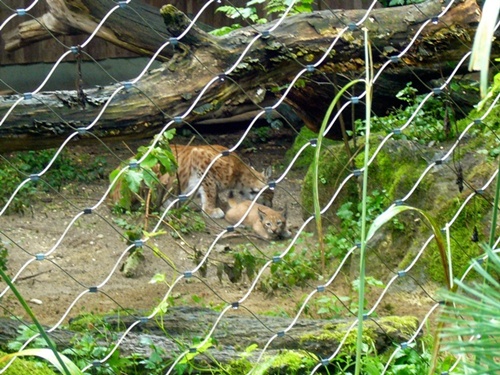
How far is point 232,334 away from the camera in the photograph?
2621 millimetres

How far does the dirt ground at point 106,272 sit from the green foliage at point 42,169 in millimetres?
114

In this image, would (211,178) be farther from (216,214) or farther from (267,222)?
(267,222)

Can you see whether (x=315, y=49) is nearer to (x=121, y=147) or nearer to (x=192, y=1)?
(x=121, y=147)

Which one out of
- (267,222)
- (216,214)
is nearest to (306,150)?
(216,214)

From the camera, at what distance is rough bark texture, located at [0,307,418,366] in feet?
7.93

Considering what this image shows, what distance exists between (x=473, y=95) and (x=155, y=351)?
11.0ft

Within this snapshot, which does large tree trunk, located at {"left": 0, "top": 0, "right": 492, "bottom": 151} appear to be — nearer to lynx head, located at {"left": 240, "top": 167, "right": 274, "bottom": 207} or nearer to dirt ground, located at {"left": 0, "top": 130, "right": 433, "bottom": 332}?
dirt ground, located at {"left": 0, "top": 130, "right": 433, "bottom": 332}

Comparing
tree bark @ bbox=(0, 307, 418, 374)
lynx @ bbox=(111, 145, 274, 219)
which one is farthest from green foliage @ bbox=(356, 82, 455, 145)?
lynx @ bbox=(111, 145, 274, 219)

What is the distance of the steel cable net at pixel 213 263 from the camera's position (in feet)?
7.10

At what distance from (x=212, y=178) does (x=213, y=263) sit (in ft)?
9.94

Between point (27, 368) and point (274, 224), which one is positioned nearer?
point (27, 368)

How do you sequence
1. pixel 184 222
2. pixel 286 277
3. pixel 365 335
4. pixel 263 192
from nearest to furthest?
pixel 365 335 < pixel 286 277 < pixel 184 222 < pixel 263 192

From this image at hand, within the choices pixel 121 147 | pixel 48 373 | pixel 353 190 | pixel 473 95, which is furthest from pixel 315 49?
pixel 121 147

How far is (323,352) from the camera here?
2539 mm
